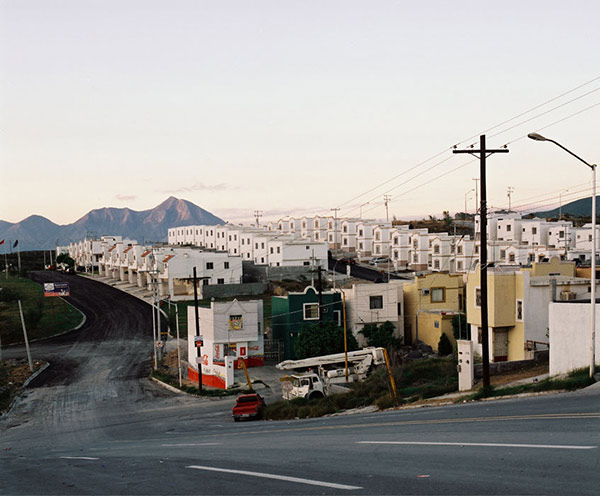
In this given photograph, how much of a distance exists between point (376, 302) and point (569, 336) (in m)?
29.8

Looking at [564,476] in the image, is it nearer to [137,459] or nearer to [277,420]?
[137,459]

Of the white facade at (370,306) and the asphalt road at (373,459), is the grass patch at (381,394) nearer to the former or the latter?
the asphalt road at (373,459)

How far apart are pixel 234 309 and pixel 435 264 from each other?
191 ft

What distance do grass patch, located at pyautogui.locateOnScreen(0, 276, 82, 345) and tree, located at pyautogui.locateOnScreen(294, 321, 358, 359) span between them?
3536 centimetres

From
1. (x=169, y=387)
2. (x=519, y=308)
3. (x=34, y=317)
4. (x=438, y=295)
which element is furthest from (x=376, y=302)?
(x=34, y=317)

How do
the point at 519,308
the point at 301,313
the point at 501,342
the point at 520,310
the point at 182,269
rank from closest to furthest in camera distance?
1. the point at 520,310
2. the point at 519,308
3. the point at 501,342
4. the point at 301,313
5. the point at 182,269

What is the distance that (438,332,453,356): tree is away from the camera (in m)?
50.9

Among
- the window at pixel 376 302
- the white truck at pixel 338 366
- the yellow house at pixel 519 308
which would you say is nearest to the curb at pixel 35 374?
the white truck at pixel 338 366

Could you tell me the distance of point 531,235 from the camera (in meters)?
106

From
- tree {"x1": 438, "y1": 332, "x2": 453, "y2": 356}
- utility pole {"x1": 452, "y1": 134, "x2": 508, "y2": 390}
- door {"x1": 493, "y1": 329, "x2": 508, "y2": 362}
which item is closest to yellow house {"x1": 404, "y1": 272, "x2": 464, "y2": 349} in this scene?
tree {"x1": 438, "y1": 332, "x2": 453, "y2": 356}

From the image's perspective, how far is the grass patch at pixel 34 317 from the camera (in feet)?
232

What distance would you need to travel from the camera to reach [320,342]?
5084cm

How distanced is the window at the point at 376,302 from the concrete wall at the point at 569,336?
28408mm

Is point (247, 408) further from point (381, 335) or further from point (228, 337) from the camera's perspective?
point (381, 335)
